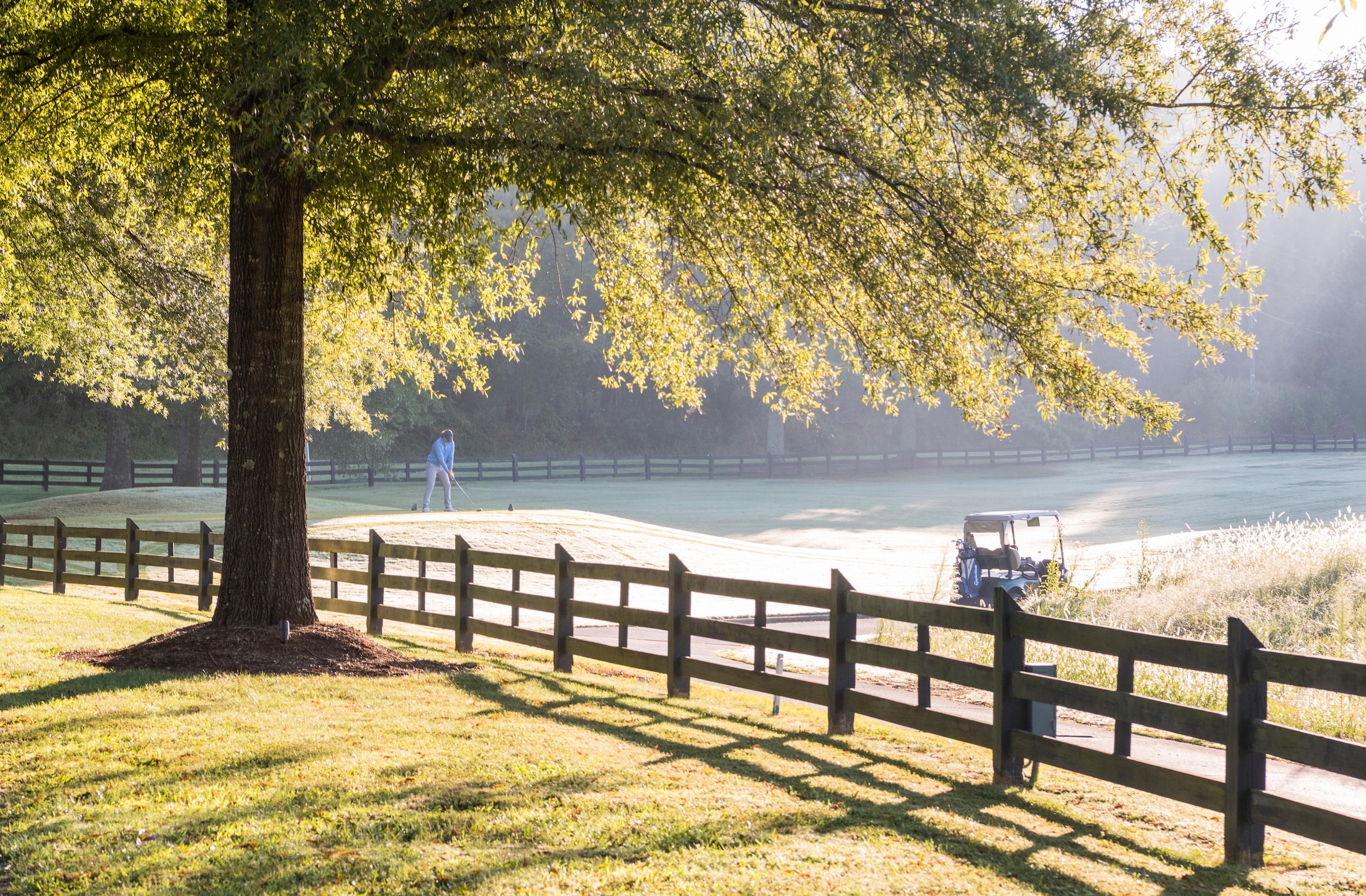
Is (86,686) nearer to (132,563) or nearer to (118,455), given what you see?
(132,563)

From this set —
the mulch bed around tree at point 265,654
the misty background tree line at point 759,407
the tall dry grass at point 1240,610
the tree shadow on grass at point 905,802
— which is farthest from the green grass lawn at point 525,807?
the misty background tree line at point 759,407

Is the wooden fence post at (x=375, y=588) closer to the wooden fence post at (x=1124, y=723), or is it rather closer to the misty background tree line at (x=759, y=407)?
the wooden fence post at (x=1124, y=723)

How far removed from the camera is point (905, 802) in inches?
255

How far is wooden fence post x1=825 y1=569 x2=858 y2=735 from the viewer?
8.29 m

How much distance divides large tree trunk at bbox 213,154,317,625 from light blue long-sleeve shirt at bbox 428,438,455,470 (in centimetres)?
1737

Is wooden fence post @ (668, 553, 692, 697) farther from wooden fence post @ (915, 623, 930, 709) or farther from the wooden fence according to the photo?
wooden fence post @ (915, 623, 930, 709)

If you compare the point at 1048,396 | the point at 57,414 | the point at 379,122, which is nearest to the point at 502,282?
A: the point at 379,122

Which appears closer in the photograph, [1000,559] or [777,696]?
[777,696]

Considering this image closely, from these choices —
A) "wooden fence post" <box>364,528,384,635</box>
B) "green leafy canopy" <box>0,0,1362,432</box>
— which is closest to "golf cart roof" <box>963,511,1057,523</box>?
"green leafy canopy" <box>0,0,1362,432</box>

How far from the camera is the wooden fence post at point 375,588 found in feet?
42.3

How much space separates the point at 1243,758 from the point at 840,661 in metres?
3.20

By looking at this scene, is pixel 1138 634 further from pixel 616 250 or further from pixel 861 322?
pixel 616 250

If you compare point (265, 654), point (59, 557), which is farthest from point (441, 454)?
point (265, 654)

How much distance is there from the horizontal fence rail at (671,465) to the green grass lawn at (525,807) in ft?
117
